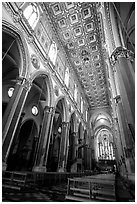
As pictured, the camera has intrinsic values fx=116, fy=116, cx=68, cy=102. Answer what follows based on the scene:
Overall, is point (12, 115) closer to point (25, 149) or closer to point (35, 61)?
point (35, 61)

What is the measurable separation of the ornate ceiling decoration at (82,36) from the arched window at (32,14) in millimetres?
1945

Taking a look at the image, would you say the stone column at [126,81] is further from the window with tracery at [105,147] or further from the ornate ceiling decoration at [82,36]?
the window with tracery at [105,147]

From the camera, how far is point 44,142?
8359 millimetres

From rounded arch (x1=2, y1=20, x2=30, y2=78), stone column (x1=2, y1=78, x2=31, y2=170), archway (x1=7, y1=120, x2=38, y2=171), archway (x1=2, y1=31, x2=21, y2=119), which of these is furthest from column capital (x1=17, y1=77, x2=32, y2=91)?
archway (x1=7, y1=120, x2=38, y2=171)

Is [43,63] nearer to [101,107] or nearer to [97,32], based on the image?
[97,32]

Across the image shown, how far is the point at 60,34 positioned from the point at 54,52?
2559 mm

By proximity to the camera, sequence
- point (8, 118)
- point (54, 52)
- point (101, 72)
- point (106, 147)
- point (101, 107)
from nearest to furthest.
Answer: point (8, 118), point (54, 52), point (101, 72), point (101, 107), point (106, 147)

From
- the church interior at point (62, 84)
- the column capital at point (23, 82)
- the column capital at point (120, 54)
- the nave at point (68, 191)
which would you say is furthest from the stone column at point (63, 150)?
the column capital at point (120, 54)

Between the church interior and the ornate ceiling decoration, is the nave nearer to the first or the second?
the church interior

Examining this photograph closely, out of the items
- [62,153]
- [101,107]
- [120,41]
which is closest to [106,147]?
[101,107]

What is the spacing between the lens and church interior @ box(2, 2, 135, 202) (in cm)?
446

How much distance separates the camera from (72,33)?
13.0 metres

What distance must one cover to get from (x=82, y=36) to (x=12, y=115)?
11.8 m

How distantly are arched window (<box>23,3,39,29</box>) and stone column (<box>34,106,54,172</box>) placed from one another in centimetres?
679
